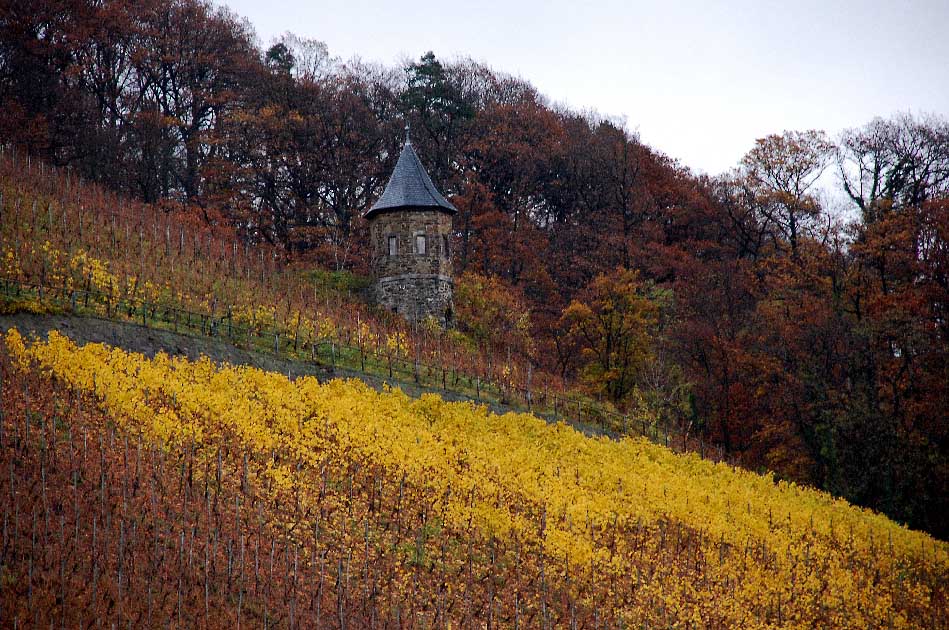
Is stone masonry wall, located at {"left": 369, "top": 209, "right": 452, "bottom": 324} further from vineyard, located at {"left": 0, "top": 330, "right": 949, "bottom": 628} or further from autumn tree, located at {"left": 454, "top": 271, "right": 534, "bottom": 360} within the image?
vineyard, located at {"left": 0, "top": 330, "right": 949, "bottom": 628}

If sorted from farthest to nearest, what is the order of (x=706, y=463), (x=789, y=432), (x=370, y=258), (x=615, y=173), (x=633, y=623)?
(x=615, y=173)
(x=370, y=258)
(x=789, y=432)
(x=706, y=463)
(x=633, y=623)

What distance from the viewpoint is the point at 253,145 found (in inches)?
1924

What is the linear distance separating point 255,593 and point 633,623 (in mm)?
7432

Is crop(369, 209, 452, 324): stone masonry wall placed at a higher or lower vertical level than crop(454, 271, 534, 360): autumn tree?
higher

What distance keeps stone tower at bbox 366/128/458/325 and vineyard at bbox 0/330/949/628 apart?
12.1 m

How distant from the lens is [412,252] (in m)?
41.5

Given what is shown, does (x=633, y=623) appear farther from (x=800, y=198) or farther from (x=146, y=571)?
(x=800, y=198)

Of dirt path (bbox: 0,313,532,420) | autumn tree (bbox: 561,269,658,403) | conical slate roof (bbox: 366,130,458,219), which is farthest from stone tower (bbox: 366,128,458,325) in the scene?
dirt path (bbox: 0,313,532,420)

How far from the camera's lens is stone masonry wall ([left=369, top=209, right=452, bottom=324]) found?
135 ft

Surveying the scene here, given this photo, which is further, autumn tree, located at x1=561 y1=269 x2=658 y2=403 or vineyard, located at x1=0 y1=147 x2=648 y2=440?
autumn tree, located at x1=561 y1=269 x2=658 y2=403

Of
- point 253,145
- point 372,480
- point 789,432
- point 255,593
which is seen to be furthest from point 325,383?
point 253,145

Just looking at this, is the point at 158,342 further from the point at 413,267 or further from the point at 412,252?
the point at 412,252

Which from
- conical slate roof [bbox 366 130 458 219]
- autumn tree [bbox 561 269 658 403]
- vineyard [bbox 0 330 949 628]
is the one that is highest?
conical slate roof [bbox 366 130 458 219]

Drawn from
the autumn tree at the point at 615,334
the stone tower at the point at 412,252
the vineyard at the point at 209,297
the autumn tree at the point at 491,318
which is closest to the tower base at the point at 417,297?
the stone tower at the point at 412,252
